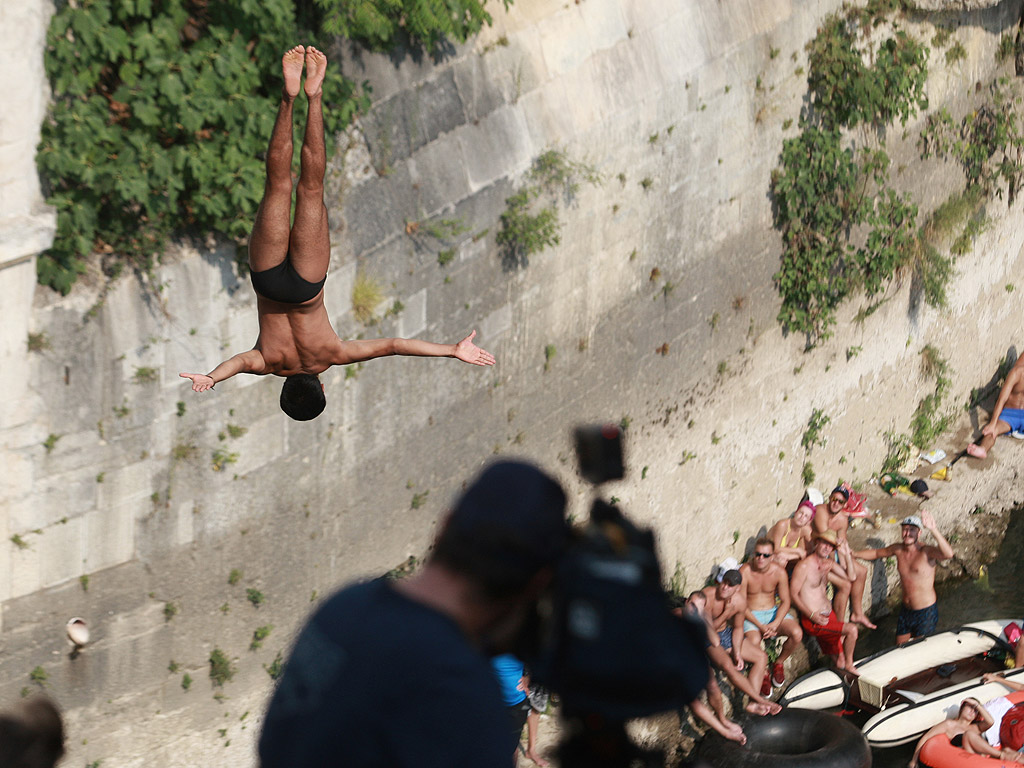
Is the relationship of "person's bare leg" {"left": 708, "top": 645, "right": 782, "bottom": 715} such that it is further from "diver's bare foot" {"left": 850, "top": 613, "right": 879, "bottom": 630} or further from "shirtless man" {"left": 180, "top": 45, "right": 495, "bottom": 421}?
"shirtless man" {"left": 180, "top": 45, "right": 495, "bottom": 421}

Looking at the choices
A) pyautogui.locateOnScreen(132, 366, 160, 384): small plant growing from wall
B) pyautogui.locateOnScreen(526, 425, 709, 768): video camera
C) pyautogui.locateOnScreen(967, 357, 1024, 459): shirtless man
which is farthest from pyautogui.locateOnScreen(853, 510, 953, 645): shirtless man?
pyautogui.locateOnScreen(526, 425, 709, 768): video camera

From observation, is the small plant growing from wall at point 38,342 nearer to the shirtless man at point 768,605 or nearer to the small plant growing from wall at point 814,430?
the shirtless man at point 768,605

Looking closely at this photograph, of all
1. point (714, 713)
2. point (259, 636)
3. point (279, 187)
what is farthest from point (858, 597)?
point (279, 187)

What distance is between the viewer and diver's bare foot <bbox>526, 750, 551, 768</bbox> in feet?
22.3

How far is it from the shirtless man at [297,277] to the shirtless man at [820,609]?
4818mm

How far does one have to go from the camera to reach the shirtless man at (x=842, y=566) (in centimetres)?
840

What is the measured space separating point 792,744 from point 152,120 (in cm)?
580

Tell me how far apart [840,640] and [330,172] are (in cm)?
556

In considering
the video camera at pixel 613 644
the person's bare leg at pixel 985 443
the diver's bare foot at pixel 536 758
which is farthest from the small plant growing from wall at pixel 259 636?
the person's bare leg at pixel 985 443

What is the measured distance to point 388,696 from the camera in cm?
130

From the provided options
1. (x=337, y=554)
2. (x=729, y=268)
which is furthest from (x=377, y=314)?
(x=729, y=268)

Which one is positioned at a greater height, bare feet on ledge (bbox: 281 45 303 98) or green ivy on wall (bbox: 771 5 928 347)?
green ivy on wall (bbox: 771 5 928 347)

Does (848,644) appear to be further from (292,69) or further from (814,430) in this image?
(292,69)

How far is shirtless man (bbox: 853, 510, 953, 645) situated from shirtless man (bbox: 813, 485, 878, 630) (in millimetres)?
294
